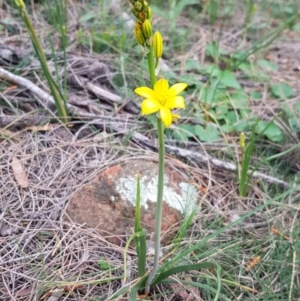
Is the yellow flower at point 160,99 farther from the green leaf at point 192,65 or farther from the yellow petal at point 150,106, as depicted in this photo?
the green leaf at point 192,65

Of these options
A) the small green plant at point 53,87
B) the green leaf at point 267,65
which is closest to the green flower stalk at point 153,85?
the small green plant at point 53,87

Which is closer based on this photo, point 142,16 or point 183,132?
point 142,16

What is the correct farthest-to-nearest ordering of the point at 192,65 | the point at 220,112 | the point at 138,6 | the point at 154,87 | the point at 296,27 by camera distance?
1. the point at 296,27
2. the point at 192,65
3. the point at 220,112
4. the point at 154,87
5. the point at 138,6

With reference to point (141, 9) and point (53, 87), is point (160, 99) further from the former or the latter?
point (53, 87)

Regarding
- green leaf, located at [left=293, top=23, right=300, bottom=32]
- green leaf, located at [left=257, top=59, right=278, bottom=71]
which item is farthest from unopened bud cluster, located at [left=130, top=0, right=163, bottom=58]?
green leaf, located at [left=293, top=23, right=300, bottom=32]

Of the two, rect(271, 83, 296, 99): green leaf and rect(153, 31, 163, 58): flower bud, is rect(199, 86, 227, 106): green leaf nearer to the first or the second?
rect(271, 83, 296, 99): green leaf

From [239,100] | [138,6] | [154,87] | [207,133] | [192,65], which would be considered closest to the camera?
[138,6]

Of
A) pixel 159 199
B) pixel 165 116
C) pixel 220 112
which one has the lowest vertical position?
pixel 159 199

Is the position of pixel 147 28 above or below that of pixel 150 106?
above

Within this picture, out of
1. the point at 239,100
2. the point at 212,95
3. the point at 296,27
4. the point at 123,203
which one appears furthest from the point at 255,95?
the point at 123,203
